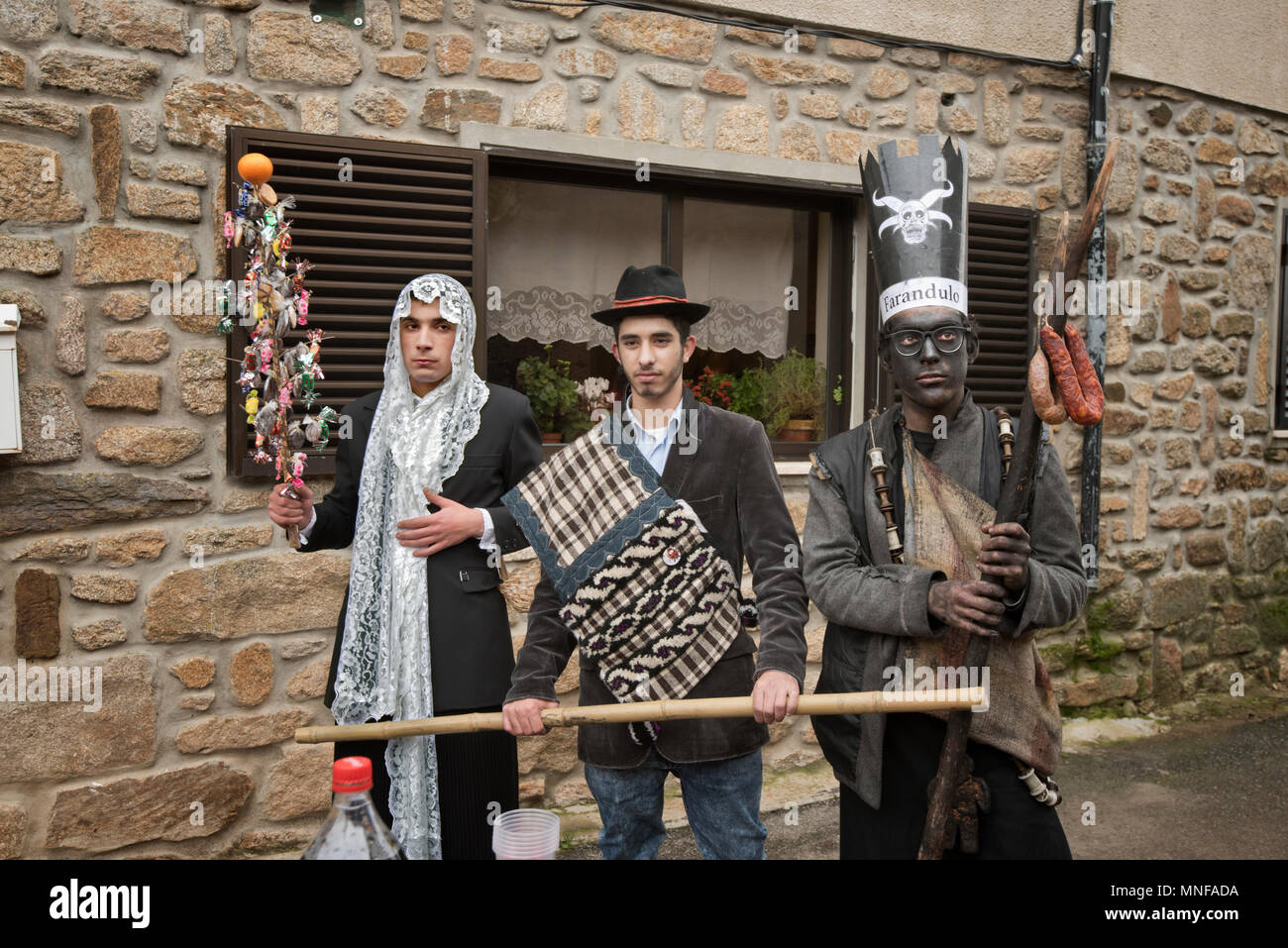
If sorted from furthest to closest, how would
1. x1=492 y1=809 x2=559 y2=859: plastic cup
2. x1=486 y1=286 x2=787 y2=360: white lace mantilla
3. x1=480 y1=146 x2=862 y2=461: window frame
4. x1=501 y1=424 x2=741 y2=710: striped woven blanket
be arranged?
x1=486 y1=286 x2=787 y2=360: white lace mantilla < x1=480 y1=146 x2=862 y2=461: window frame < x1=501 y1=424 x2=741 y2=710: striped woven blanket < x1=492 y1=809 x2=559 y2=859: plastic cup

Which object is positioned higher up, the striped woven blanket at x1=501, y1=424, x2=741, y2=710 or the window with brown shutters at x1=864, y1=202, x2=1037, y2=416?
the window with brown shutters at x1=864, y1=202, x2=1037, y2=416

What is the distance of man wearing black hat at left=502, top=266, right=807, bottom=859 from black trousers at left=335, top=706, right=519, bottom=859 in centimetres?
33

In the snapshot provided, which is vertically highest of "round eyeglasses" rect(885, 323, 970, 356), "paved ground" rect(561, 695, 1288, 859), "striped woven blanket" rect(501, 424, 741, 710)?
"round eyeglasses" rect(885, 323, 970, 356)

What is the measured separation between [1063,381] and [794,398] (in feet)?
10.1

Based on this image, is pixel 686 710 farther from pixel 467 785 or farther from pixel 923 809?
pixel 467 785

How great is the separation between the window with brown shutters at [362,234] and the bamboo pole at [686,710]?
185cm

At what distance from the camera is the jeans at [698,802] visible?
2.47m

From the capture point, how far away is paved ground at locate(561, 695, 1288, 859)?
4.11 metres

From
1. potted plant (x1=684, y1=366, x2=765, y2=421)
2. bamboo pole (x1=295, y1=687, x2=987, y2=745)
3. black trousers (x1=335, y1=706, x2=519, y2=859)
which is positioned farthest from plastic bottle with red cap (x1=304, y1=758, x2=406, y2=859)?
potted plant (x1=684, y1=366, x2=765, y2=421)

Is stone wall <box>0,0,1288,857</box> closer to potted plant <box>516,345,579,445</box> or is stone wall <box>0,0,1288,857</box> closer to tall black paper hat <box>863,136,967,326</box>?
potted plant <box>516,345,579,445</box>

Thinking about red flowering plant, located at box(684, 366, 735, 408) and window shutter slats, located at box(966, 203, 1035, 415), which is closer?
red flowering plant, located at box(684, 366, 735, 408)

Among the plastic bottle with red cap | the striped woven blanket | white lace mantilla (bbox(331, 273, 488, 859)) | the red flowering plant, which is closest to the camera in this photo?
the plastic bottle with red cap

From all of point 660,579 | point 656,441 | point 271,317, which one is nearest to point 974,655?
point 660,579

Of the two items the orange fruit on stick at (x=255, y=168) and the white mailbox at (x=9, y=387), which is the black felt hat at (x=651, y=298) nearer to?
the orange fruit on stick at (x=255, y=168)
